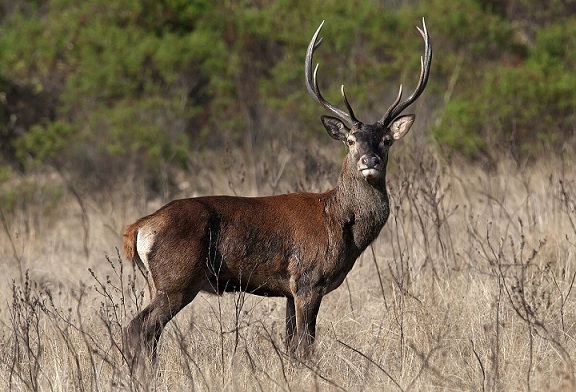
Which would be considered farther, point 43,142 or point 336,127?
point 43,142

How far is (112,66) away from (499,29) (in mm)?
6434

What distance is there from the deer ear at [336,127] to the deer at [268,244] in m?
0.19

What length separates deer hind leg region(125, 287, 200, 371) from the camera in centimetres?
617

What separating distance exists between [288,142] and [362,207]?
673 cm

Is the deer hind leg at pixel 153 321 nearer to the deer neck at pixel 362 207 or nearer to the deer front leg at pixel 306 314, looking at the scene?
the deer front leg at pixel 306 314

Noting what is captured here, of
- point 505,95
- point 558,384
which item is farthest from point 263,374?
point 505,95

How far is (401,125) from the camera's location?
7.20m

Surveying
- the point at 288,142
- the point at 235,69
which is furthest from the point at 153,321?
the point at 235,69

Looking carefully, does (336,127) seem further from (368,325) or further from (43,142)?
(43,142)

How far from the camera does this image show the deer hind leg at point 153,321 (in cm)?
617

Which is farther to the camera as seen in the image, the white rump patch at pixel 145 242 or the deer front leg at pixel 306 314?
the deer front leg at pixel 306 314

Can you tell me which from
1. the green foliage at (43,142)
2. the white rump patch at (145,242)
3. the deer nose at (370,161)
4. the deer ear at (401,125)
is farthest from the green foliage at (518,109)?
the white rump patch at (145,242)

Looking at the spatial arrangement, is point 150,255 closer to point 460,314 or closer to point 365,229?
point 365,229

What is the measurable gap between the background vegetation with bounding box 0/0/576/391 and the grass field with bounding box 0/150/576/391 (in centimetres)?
4
